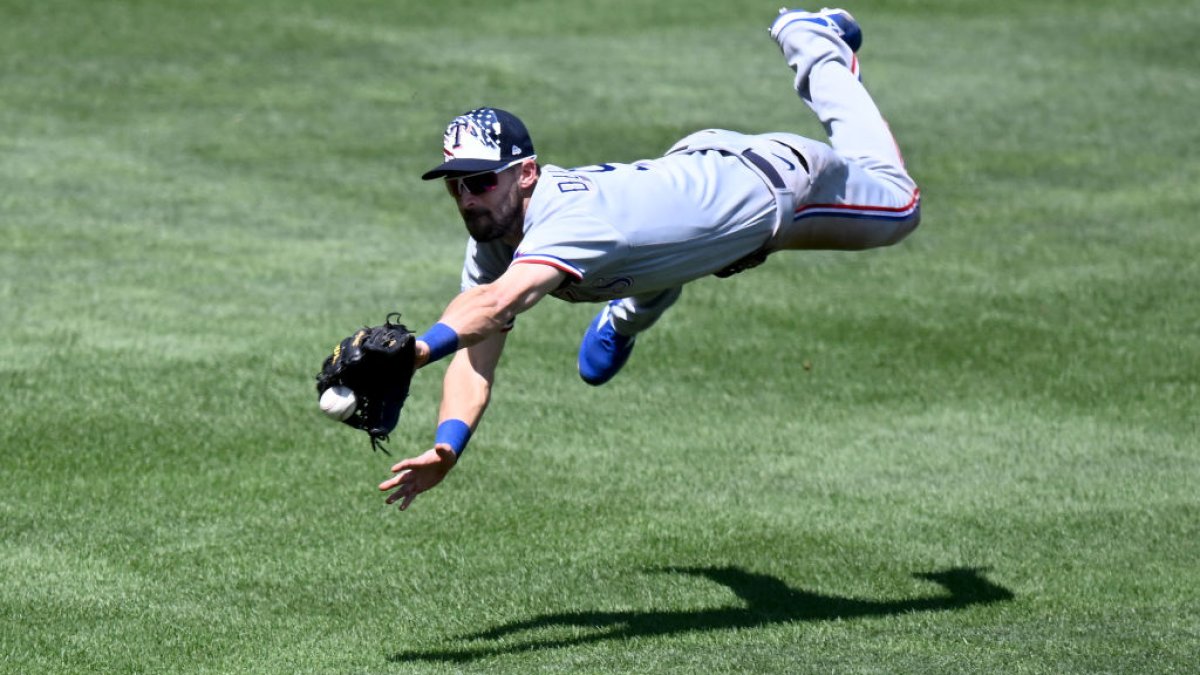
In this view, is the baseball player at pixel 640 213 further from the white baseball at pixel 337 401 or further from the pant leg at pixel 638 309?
the white baseball at pixel 337 401

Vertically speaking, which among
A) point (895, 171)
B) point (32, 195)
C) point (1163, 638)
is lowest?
point (32, 195)

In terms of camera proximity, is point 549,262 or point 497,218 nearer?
point 549,262

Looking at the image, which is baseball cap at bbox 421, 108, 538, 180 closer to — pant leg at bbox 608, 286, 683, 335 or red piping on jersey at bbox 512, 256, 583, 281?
red piping on jersey at bbox 512, 256, 583, 281

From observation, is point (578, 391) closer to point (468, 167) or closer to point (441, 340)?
point (468, 167)

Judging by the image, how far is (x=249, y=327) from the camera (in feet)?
39.3

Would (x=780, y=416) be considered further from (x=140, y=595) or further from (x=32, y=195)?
(x=32, y=195)

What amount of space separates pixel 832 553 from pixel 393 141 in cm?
936

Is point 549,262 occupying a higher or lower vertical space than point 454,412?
higher

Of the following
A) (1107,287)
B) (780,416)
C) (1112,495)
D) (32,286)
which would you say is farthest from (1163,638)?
(32,286)

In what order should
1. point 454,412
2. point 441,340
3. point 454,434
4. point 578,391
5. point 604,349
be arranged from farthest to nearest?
point 578,391 < point 604,349 < point 454,412 < point 454,434 < point 441,340

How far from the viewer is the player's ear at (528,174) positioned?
23.2 ft

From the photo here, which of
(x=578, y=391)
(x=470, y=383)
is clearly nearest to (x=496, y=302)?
(x=470, y=383)

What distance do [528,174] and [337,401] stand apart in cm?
137

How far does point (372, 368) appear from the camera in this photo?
20.7 feet
